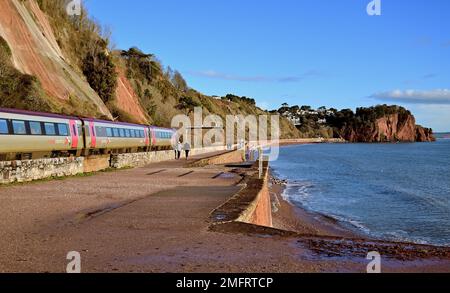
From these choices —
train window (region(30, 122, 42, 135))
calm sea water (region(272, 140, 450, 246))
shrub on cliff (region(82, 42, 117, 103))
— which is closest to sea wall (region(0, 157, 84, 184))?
train window (region(30, 122, 42, 135))

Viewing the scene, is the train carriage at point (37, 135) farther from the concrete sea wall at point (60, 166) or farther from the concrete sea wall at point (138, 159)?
the concrete sea wall at point (138, 159)

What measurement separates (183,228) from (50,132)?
1355 centimetres

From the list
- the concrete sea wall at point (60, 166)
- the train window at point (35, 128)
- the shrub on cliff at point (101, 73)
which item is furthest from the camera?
the shrub on cliff at point (101, 73)

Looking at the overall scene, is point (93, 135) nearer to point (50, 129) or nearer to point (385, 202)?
point (50, 129)

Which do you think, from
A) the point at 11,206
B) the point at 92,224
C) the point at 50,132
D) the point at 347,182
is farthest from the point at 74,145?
the point at 347,182

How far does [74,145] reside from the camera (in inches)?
907

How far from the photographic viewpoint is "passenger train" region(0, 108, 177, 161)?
17.4 meters

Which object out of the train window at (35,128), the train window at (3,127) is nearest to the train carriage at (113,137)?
the train window at (35,128)

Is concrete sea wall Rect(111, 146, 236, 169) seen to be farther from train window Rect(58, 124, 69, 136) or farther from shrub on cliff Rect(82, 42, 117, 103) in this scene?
shrub on cliff Rect(82, 42, 117, 103)

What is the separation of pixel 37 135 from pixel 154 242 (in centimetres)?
1350

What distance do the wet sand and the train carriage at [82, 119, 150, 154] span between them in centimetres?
1239

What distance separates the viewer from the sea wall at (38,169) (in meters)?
A: 15.5
